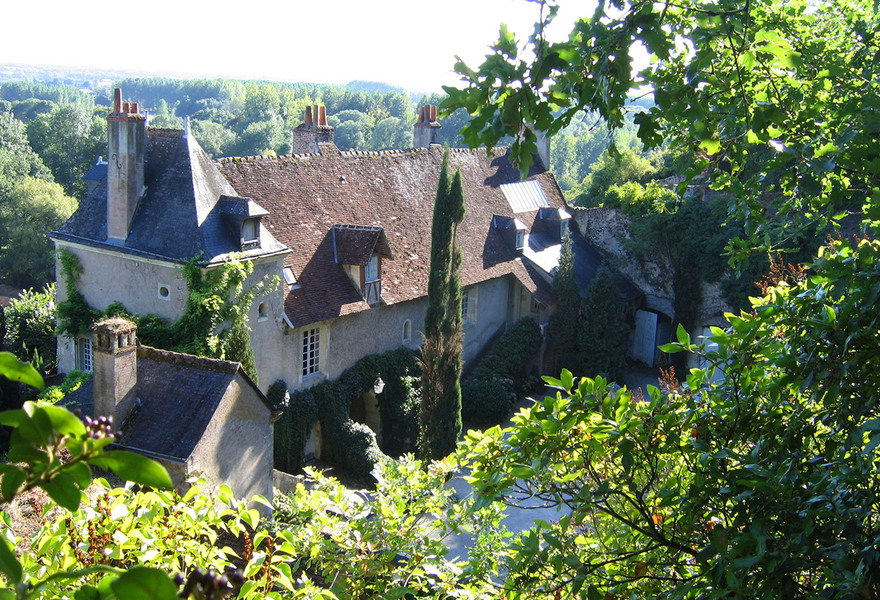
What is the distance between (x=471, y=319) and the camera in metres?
25.2

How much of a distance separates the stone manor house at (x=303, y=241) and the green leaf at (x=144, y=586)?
16.2 metres

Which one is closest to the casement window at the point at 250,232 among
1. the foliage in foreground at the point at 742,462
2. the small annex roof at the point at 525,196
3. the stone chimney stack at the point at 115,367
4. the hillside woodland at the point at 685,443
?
the stone chimney stack at the point at 115,367

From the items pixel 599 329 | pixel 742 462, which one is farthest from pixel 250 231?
pixel 742 462

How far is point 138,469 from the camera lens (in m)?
1.71

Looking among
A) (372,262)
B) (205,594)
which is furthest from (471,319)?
(205,594)

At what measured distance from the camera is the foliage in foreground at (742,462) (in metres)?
3.95

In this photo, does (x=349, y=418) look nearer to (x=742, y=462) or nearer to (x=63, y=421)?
(x=742, y=462)

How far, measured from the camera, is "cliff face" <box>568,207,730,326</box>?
2684cm

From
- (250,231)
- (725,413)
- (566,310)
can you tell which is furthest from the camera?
(566,310)

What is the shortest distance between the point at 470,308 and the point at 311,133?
24.1ft

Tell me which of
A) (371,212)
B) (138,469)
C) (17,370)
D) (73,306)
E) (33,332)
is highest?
(17,370)

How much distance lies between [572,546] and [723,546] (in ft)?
4.99

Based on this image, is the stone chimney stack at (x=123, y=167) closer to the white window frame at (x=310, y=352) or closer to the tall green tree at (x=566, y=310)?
the white window frame at (x=310, y=352)

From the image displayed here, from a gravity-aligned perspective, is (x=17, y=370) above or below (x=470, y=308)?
above
